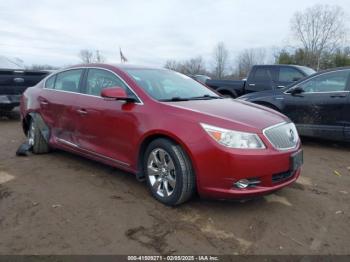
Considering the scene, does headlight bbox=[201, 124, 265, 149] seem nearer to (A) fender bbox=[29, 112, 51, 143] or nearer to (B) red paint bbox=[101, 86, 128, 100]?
(B) red paint bbox=[101, 86, 128, 100]

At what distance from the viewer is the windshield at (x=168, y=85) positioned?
14.4 ft

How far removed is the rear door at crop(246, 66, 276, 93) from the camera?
33.7 feet

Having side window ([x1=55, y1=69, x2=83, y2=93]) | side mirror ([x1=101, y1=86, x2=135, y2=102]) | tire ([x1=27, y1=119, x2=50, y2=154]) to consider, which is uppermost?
side window ([x1=55, y1=69, x2=83, y2=93])

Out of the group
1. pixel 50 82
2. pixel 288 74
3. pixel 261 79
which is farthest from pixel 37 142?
pixel 288 74

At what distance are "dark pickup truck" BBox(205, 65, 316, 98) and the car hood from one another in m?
6.06

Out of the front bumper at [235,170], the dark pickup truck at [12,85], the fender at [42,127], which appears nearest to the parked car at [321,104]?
the front bumper at [235,170]

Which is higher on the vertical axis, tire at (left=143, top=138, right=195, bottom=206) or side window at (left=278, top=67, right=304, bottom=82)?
side window at (left=278, top=67, right=304, bottom=82)

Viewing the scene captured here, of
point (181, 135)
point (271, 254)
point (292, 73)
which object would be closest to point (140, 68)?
point (181, 135)

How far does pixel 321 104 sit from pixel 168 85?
3.56 m

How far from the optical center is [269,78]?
1030 cm

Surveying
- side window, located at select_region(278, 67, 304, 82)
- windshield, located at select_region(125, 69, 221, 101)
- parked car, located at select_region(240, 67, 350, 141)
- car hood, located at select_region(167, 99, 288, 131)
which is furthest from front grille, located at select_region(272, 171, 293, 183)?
side window, located at select_region(278, 67, 304, 82)

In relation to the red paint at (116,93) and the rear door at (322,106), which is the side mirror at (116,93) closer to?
the red paint at (116,93)


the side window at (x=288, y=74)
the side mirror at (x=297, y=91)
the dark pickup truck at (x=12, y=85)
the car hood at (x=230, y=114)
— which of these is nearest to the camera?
the car hood at (x=230, y=114)

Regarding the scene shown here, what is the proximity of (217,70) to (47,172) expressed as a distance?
51.3 m
